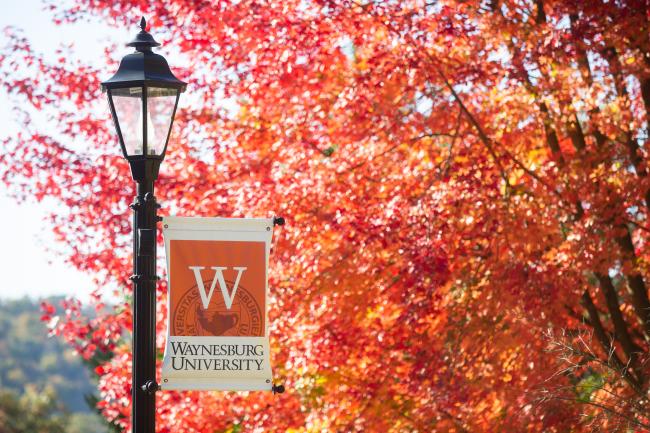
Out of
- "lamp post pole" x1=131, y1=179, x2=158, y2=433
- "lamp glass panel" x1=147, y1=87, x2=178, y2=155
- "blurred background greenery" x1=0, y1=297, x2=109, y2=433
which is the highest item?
"blurred background greenery" x1=0, y1=297, x2=109, y2=433

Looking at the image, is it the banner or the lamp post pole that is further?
the banner

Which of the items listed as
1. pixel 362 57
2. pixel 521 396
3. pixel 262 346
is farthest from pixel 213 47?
pixel 262 346

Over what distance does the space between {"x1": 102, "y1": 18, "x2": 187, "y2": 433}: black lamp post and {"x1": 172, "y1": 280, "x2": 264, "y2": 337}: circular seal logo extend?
301 mm

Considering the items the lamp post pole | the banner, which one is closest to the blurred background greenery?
the banner

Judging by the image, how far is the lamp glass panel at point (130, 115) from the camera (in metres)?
6.12

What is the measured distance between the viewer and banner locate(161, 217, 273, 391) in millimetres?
6297

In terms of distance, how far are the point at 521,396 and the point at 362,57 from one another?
5.09 meters

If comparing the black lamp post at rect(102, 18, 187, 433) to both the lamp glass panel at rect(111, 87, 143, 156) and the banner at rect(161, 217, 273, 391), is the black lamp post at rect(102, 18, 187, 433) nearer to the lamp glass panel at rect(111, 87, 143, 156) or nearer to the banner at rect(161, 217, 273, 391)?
the lamp glass panel at rect(111, 87, 143, 156)

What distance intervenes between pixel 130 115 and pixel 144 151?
24 centimetres

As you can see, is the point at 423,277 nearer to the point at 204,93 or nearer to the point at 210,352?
the point at 204,93

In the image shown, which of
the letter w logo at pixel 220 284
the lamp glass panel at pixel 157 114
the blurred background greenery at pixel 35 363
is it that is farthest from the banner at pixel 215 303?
the blurred background greenery at pixel 35 363

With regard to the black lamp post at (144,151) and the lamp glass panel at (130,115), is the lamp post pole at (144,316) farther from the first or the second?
the lamp glass panel at (130,115)

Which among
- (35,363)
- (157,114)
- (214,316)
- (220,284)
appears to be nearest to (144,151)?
(157,114)

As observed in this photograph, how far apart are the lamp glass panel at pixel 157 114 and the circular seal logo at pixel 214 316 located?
35.3 inches
